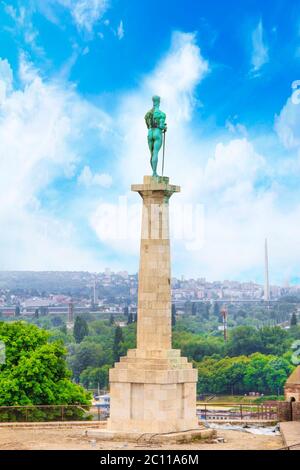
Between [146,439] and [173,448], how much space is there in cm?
185

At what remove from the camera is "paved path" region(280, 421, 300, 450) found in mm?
41072

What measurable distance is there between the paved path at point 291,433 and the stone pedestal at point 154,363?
3146mm

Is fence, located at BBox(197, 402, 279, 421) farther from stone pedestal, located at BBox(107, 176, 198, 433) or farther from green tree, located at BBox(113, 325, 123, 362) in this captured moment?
green tree, located at BBox(113, 325, 123, 362)

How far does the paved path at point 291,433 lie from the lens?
4107cm

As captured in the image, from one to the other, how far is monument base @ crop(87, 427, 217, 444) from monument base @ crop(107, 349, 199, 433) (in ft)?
1.15

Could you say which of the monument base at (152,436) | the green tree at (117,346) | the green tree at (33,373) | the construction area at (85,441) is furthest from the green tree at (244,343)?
the monument base at (152,436)

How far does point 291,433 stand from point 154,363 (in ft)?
16.7

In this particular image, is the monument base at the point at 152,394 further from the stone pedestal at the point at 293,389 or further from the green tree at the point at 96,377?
the green tree at the point at 96,377

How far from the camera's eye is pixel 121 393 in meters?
44.4

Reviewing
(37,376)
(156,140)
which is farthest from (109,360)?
(156,140)

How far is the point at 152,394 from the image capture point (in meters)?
43.9

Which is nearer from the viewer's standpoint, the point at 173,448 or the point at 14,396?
the point at 173,448
